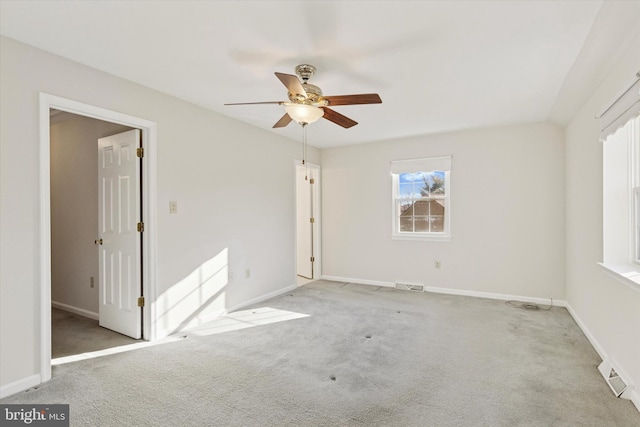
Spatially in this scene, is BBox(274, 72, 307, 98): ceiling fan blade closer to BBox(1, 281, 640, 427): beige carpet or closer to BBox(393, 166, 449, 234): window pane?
BBox(1, 281, 640, 427): beige carpet

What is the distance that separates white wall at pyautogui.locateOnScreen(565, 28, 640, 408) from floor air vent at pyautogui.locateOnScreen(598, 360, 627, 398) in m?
0.07

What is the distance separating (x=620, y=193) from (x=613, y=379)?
4.70ft

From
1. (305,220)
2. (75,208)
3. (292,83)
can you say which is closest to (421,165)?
(305,220)

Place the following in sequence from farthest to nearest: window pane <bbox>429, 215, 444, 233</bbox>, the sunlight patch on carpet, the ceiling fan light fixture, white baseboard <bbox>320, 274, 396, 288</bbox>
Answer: white baseboard <bbox>320, 274, 396, 288</bbox> < window pane <bbox>429, 215, 444, 233</bbox> < the sunlight patch on carpet < the ceiling fan light fixture

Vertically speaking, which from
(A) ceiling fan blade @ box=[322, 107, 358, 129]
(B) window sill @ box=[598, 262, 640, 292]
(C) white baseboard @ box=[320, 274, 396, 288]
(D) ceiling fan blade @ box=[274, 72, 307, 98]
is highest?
(D) ceiling fan blade @ box=[274, 72, 307, 98]

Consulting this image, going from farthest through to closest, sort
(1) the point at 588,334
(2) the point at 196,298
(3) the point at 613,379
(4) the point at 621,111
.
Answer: (2) the point at 196,298
(1) the point at 588,334
(3) the point at 613,379
(4) the point at 621,111

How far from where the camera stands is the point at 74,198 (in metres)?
4.01

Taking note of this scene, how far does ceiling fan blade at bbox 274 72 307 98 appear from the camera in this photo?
84.9 inches

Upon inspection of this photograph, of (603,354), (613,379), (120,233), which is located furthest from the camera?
(120,233)

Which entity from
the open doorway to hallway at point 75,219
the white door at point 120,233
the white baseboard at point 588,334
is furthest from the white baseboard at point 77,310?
the white baseboard at point 588,334

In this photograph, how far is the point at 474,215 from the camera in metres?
4.75

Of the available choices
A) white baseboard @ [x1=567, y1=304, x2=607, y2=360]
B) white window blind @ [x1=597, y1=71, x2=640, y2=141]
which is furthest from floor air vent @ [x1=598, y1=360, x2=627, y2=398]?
white window blind @ [x1=597, y1=71, x2=640, y2=141]

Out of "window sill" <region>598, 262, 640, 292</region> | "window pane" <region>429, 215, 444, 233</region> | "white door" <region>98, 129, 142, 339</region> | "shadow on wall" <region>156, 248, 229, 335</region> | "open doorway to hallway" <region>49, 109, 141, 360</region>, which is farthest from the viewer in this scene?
"window pane" <region>429, 215, 444, 233</region>

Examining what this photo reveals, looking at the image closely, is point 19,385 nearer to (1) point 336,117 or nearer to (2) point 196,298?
(2) point 196,298
